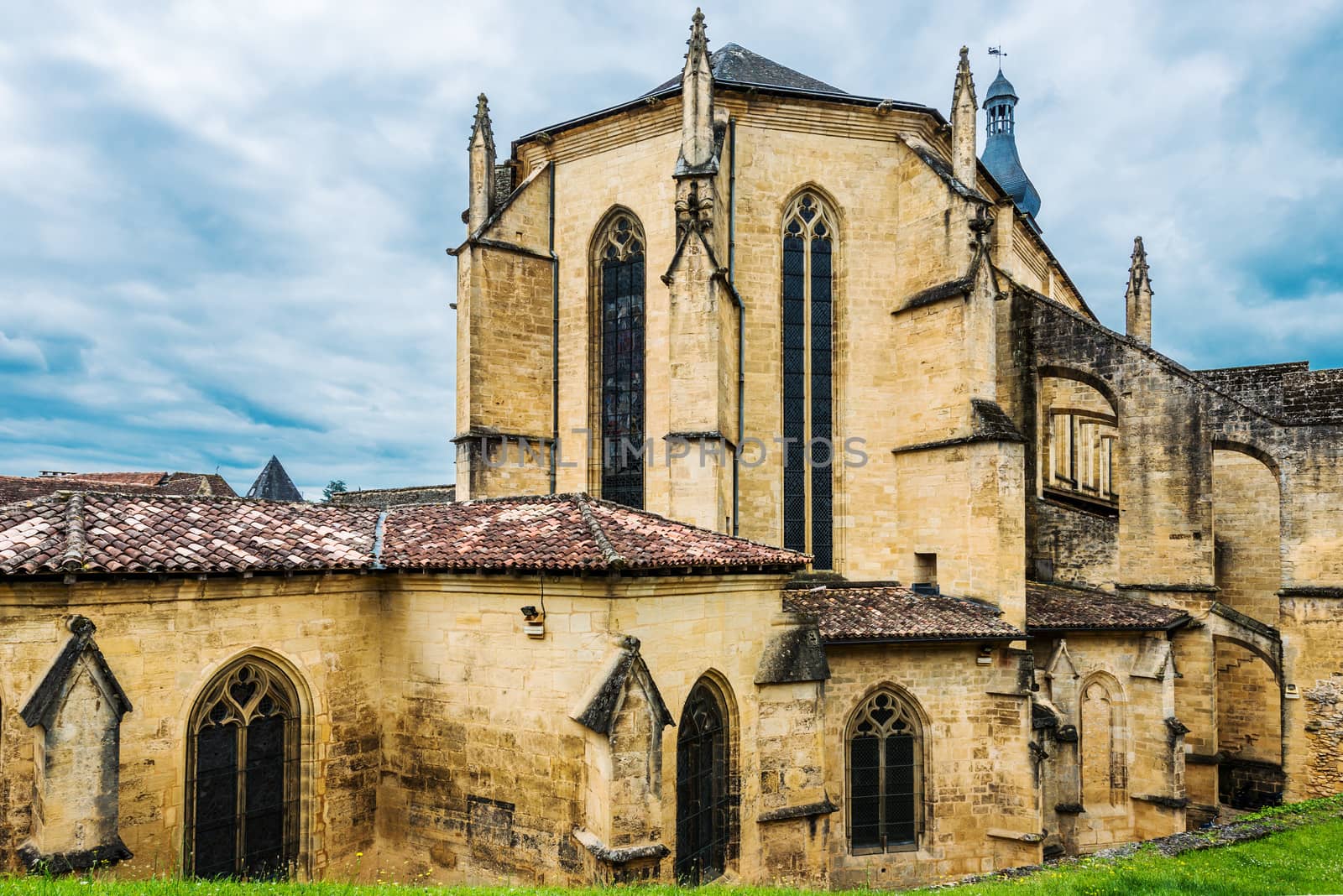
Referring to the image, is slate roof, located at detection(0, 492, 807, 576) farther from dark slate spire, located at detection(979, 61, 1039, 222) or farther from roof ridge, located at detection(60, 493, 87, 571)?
dark slate spire, located at detection(979, 61, 1039, 222)

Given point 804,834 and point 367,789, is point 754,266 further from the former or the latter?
point 367,789

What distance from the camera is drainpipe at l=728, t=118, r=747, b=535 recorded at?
15.0 m

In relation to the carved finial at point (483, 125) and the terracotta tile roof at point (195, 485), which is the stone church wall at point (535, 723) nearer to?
the carved finial at point (483, 125)

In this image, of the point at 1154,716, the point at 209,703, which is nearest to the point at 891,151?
the point at 1154,716

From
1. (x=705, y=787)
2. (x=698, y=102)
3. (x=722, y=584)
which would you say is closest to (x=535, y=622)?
(x=722, y=584)

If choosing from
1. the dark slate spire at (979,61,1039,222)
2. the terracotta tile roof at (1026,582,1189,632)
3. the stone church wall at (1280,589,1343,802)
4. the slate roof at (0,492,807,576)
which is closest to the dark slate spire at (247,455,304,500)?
the slate roof at (0,492,807,576)

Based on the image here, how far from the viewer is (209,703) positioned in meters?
9.05

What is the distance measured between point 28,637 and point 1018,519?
13.9 metres

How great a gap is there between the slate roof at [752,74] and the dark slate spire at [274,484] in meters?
26.0

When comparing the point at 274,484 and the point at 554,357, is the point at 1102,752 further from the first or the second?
the point at 274,484

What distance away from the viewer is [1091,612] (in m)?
15.4

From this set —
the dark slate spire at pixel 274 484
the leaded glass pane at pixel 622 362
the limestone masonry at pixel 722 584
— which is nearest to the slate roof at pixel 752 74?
the limestone masonry at pixel 722 584

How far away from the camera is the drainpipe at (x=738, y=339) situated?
1500 centimetres

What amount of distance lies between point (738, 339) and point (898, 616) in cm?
572
